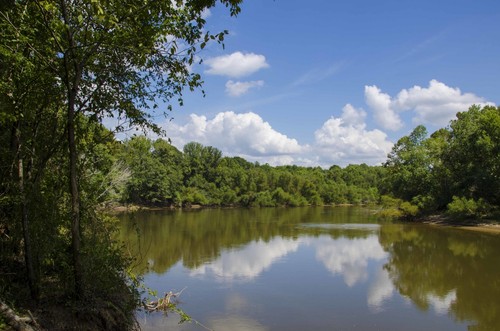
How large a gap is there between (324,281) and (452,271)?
622 centimetres

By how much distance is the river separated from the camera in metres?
11.2

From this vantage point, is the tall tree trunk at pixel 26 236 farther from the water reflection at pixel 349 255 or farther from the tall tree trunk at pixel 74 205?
the water reflection at pixel 349 255

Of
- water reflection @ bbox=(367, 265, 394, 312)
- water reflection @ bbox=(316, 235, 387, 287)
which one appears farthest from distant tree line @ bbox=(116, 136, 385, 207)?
water reflection @ bbox=(367, 265, 394, 312)

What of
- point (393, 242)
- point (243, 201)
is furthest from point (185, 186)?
point (393, 242)

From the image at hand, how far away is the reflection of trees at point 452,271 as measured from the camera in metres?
12.7

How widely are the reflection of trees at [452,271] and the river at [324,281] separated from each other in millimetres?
41

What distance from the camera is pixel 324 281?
15.9m

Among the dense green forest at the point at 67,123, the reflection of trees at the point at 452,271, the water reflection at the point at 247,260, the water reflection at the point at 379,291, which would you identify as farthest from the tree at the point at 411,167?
the dense green forest at the point at 67,123

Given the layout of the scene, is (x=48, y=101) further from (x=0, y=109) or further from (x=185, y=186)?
(x=185, y=186)

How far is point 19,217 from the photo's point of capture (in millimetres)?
7379

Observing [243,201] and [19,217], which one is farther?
[243,201]

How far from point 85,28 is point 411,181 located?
134 feet

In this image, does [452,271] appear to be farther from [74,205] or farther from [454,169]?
[454,169]

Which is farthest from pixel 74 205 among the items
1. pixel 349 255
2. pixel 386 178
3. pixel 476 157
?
pixel 386 178
